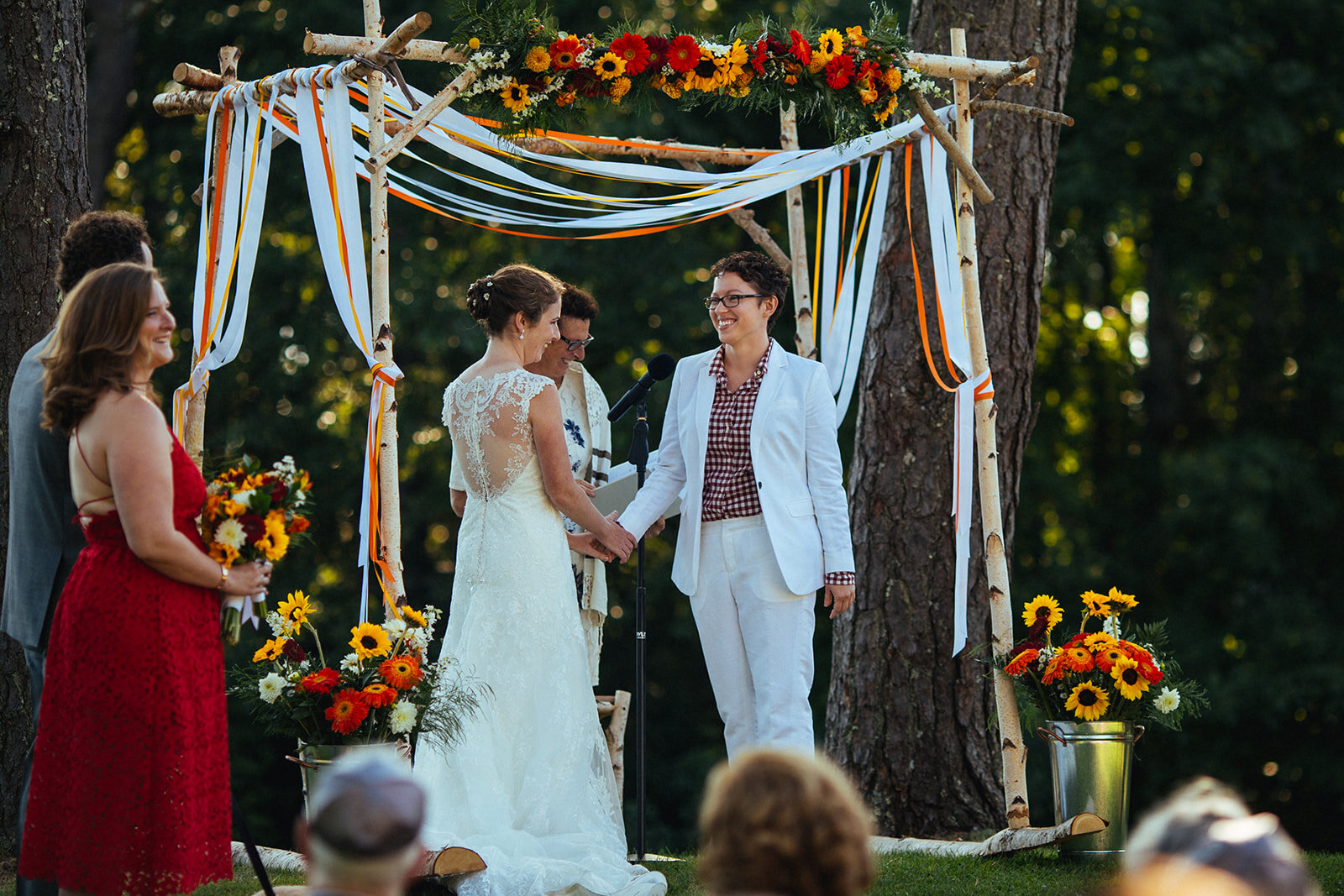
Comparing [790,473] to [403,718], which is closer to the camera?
[403,718]

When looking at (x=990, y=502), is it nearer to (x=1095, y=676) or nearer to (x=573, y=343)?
(x=1095, y=676)

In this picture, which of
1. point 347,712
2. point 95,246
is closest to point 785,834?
point 95,246

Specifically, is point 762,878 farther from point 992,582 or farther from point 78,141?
point 78,141

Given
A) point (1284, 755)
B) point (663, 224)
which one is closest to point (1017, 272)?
point (663, 224)

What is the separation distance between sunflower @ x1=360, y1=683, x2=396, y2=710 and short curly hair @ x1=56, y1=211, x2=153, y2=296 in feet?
4.62

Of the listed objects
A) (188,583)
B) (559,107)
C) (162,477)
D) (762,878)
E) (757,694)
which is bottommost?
(757,694)

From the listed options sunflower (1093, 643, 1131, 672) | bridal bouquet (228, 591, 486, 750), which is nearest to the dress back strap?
bridal bouquet (228, 591, 486, 750)

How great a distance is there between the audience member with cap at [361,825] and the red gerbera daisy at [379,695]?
2.34 metres

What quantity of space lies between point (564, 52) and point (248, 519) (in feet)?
7.23

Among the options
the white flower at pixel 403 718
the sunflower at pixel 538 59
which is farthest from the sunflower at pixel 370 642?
the sunflower at pixel 538 59

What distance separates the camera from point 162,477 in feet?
9.14

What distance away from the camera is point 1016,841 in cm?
465

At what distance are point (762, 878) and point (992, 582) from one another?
335cm

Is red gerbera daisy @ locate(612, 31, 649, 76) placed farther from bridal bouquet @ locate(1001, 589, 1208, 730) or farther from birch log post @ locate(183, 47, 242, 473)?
bridal bouquet @ locate(1001, 589, 1208, 730)
